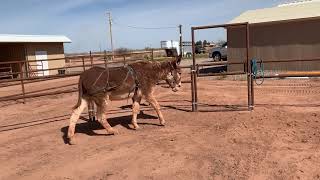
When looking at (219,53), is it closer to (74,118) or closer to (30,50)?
(30,50)

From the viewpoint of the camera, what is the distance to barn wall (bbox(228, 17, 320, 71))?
18.1m

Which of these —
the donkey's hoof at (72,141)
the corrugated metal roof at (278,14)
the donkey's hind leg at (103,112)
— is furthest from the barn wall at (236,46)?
the donkey's hoof at (72,141)

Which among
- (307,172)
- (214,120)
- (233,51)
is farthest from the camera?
(233,51)

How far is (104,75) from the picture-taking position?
288 inches

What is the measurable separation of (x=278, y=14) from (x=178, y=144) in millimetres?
15687

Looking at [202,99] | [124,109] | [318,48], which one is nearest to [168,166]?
[124,109]

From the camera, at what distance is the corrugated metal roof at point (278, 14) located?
61.2ft

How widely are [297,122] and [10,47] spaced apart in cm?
2285

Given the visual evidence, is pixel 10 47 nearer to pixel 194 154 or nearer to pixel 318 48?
pixel 318 48

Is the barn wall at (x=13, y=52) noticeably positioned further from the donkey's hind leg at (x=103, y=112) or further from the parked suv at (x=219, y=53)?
the donkey's hind leg at (x=103, y=112)

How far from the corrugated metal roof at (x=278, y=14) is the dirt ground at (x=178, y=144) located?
925 cm

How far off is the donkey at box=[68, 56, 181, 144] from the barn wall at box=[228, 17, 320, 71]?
461 inches

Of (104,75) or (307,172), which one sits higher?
(104,75)

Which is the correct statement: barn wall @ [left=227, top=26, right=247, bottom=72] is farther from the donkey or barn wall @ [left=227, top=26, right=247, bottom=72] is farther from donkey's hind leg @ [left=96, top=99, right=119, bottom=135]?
donkey's hind leg @ [left=96, top=99, right=119, bottom=135]
